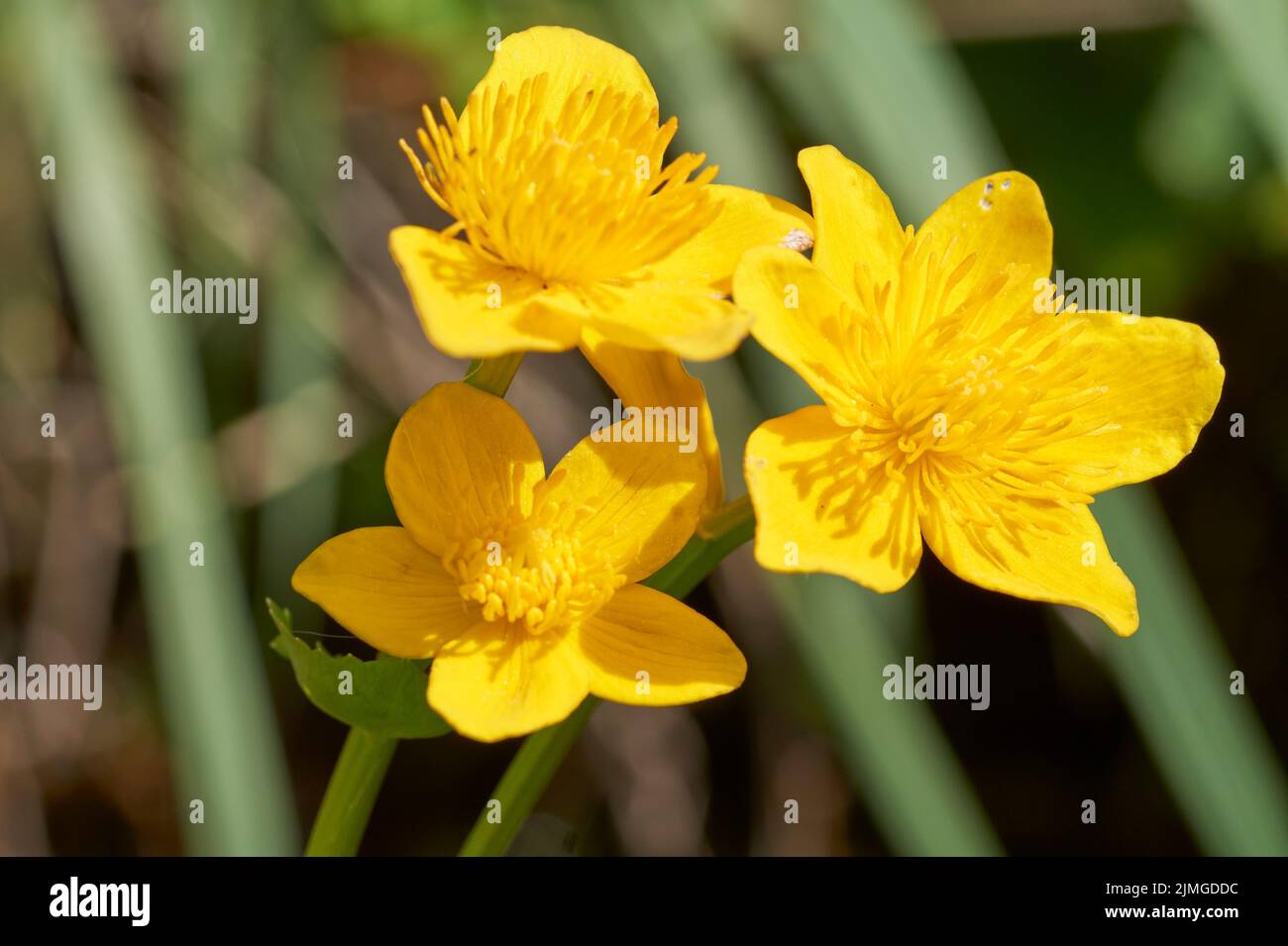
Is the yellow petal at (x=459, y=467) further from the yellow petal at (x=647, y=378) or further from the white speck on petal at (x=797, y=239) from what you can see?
the white speck on petal at (x=797, y=239)

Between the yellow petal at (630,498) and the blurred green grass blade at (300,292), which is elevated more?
the blurred green grass blade at (300,292)

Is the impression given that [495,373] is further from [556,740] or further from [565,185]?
[556,740]

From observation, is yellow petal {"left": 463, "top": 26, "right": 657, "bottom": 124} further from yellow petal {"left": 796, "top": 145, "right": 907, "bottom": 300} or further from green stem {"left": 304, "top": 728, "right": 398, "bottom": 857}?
green stem {"left": 304, "top": 728, "right": 398, "bottom": 857}

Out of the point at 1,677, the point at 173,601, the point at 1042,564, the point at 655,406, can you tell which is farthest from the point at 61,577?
the point at 1042,564
